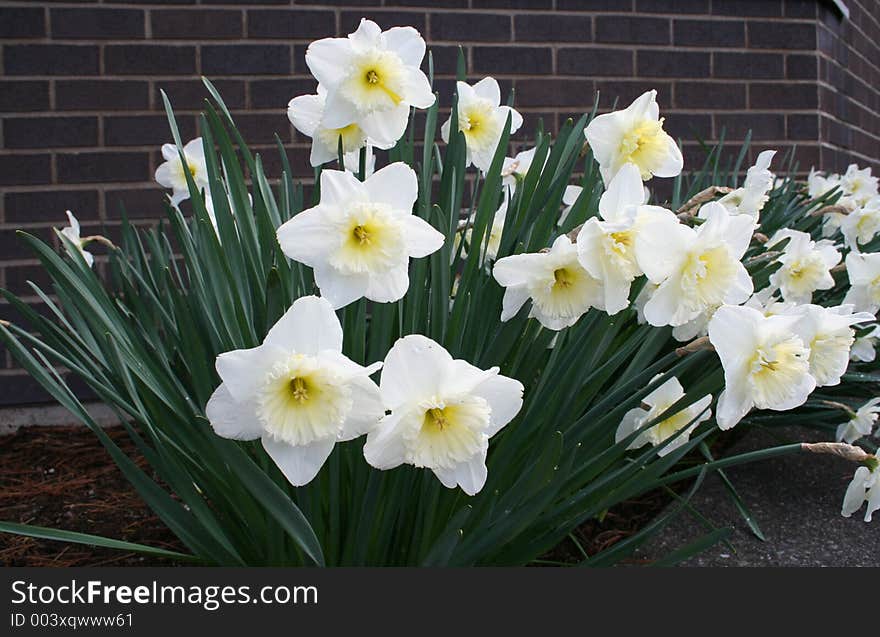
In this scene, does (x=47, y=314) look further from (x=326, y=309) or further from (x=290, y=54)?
(x=326, y=309)

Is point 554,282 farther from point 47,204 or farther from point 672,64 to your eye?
point 672,64

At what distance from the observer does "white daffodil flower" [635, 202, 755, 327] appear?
1189 millimetres

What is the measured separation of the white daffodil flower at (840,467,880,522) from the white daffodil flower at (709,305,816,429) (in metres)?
0.59

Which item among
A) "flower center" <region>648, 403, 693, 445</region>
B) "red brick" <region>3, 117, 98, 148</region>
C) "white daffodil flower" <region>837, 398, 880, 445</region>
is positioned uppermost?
"red brick" <region>3, 117, 98, 148</region>

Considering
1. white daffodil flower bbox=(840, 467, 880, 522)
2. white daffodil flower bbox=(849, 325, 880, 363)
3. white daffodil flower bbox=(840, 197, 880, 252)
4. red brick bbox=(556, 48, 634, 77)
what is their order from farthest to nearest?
red brick bbox=(556, 48, 634, 77), white daffodil flower bbox=(840, 197, 880, 252), white daffodil flower bbox=(849, 325, 880, 363), white daffodil flower bbox=(840, 467, 880, 522)

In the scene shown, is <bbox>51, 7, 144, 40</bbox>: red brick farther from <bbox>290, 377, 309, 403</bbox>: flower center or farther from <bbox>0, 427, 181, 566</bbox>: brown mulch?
<bbox>290, 377, 309, 403</bbox>: flower center

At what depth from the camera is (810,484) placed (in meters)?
2.29

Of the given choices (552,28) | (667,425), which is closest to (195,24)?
(552,28)

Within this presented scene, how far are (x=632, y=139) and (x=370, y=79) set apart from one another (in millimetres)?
482

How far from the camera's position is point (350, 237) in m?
1.12

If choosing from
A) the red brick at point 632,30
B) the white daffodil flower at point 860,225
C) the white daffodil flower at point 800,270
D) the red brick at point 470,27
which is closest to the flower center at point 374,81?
the white daffodil flower at point 800,270

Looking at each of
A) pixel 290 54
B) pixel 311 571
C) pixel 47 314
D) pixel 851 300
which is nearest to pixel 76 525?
pixel 311 571

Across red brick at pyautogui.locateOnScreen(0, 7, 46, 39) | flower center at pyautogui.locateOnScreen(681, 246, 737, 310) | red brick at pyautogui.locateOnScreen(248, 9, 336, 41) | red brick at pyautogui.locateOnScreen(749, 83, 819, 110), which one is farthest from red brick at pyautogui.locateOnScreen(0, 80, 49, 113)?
red brick at pyautogui.locateOnScreen(749, 83, 819, 110)

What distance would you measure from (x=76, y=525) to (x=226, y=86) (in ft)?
6.82
